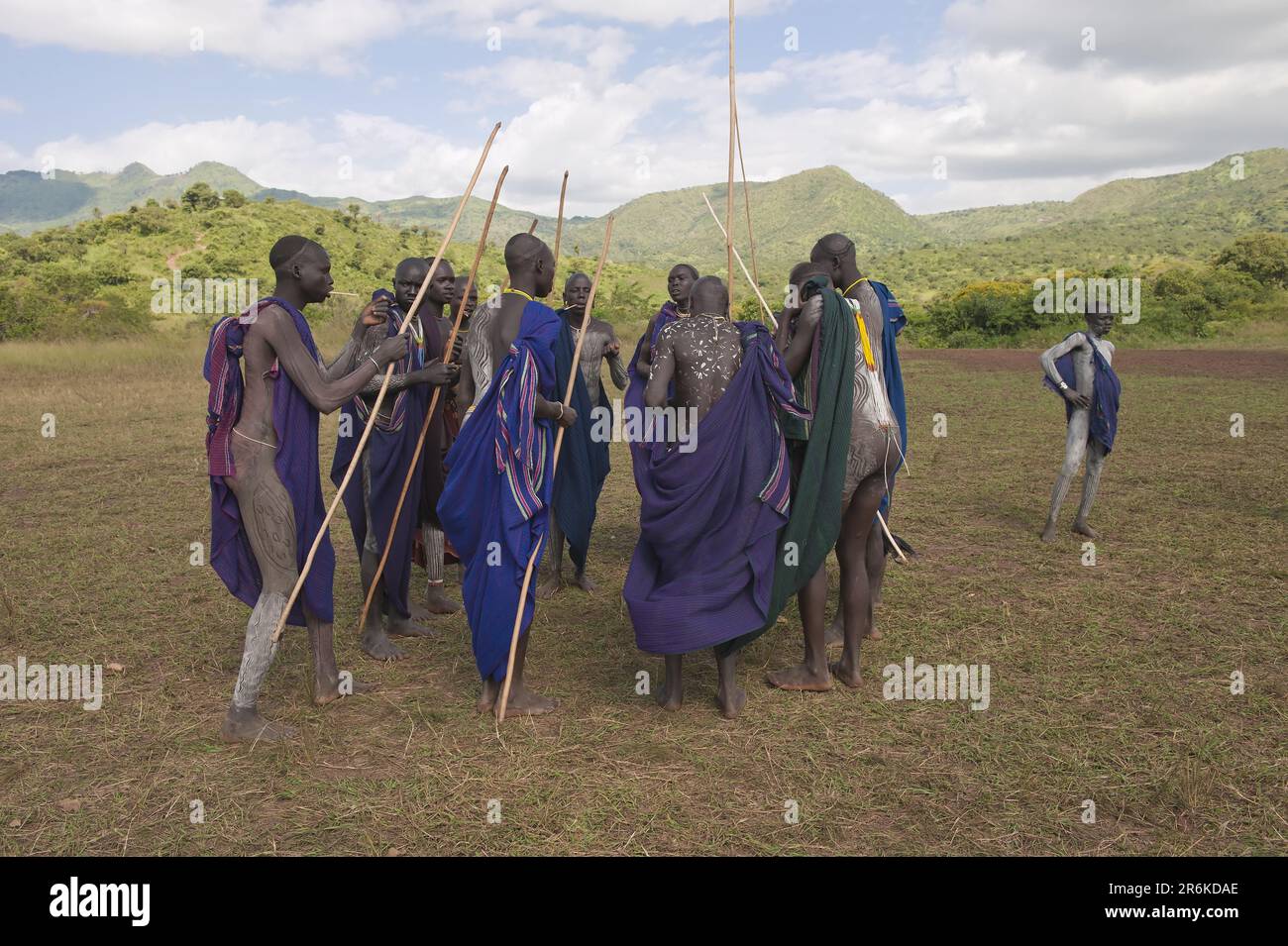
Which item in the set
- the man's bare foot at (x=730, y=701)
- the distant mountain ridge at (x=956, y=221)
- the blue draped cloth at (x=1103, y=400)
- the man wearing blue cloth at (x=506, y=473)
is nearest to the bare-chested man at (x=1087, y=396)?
the blue draped cloth at (x=1103, y=400)

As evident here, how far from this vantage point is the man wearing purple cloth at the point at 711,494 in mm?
4188

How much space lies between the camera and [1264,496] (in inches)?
334

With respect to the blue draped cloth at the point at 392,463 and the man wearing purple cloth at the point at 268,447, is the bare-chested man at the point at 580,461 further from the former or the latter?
the man wearing purple cloth at the point at 268,447

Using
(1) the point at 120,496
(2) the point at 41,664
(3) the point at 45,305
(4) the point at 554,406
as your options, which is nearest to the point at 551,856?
(4) the point at 554,406

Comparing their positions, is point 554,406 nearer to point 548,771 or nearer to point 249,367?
point 249,367

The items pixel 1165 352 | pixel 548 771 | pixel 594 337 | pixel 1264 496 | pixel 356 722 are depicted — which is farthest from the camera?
pixel 1165 352

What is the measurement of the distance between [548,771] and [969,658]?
2.47 meters

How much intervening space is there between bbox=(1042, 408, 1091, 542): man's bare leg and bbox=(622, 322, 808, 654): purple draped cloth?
3768 millimetres

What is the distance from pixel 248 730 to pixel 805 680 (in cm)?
262

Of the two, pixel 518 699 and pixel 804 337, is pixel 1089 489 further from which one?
pixel 518 699

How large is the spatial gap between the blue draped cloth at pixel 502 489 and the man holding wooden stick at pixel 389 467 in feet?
2.92

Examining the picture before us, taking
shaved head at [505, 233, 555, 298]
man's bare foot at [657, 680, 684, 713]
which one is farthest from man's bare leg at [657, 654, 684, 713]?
shaved head at [505, 233, 555, 298]

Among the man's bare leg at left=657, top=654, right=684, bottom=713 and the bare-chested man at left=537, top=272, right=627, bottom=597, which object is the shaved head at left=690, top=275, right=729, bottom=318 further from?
the man's bare leg at left=657, top=654, right=684, bottom=713

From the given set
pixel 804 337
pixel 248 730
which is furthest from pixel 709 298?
pixel 248 730
